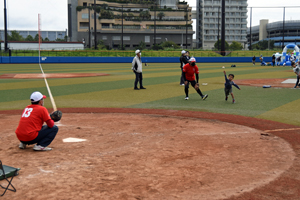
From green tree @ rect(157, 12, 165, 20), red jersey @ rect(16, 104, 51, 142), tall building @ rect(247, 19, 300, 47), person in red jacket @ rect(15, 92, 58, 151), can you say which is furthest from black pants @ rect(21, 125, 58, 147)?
tall building @ rect(247, 19, 300, 47)

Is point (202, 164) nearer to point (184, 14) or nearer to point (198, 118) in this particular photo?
point (198, 118)

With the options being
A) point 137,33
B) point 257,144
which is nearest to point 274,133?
point 257,144

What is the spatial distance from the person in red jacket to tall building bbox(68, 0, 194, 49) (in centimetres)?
10613

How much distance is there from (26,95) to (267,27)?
555 ft

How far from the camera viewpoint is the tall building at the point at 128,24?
111750 millimetres

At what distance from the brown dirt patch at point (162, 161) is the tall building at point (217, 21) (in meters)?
132

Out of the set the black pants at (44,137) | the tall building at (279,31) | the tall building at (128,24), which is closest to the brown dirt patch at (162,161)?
the black pants at (44,137)

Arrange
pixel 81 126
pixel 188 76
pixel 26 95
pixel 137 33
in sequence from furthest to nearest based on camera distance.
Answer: pixel 137 33, pixel 26 95, pixel 188 76, pixel 81 126

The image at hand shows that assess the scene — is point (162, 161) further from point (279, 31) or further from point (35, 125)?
point (279, 31)

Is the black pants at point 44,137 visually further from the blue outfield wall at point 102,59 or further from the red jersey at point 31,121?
the blue outfield wall at point 102,59

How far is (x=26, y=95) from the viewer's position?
1706 cm

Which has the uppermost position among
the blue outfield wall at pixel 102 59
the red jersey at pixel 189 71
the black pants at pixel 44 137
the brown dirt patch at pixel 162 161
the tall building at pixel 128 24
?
the tall building at pixel 128 24

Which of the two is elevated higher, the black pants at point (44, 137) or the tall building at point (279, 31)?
the tall building at point (279, 31)

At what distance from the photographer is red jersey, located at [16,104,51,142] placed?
6.75 metres
